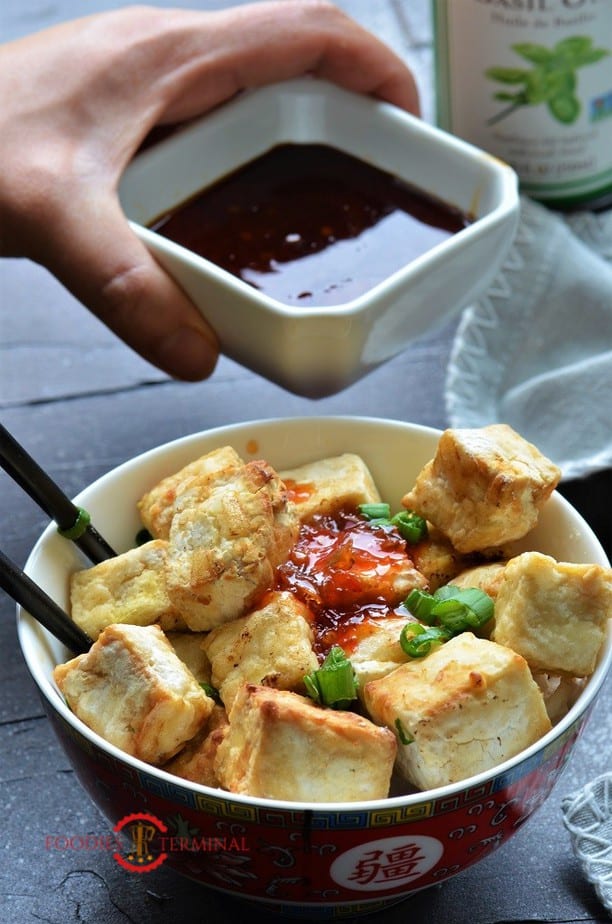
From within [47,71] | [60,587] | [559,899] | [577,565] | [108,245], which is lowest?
[559,899]

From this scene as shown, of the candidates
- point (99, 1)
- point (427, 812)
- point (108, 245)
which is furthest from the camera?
point (99, 1)

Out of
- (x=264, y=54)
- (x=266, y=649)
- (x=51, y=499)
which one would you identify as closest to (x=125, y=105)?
(x=264, y=54)

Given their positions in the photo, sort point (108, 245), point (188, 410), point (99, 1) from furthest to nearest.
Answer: point (99, 1), point (188, 410), point (108, 245)

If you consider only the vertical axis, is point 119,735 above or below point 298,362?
above

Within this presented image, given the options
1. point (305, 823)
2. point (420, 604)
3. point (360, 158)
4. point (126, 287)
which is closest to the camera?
point (305, 823)

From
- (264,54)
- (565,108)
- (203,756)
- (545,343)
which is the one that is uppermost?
(264,54)


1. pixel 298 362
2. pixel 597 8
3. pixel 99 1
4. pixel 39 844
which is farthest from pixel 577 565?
pixel 99 1

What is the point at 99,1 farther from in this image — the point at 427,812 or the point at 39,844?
the point at 427,812

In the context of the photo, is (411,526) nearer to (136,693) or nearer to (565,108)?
(136,693)
